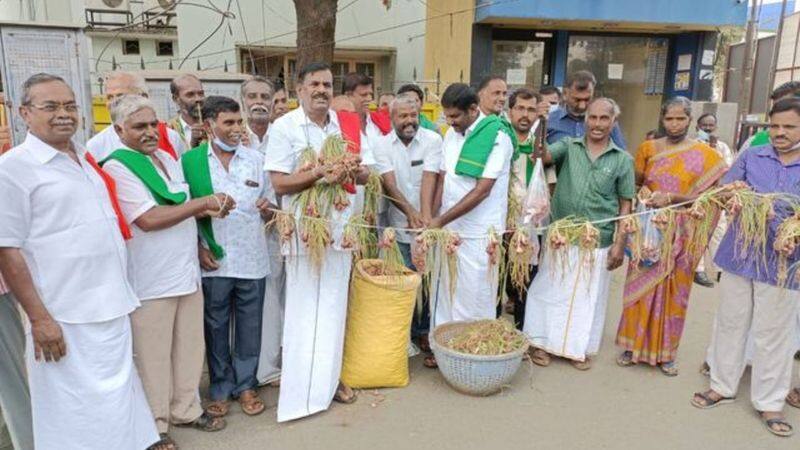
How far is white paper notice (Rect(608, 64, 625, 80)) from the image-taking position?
9.77 m

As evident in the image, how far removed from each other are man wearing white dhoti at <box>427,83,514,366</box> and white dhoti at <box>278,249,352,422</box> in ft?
2.54

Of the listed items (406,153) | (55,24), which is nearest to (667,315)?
(406,153)

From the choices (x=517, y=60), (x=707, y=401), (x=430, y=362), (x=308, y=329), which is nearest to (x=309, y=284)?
(x=308, y=329)

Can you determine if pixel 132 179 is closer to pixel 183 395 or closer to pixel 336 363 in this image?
pixel 183 395

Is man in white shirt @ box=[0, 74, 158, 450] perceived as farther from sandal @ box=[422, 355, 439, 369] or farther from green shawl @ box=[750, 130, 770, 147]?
green shawl @ box=[750, 130, 770, 147]

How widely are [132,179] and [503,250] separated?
2.20 meters

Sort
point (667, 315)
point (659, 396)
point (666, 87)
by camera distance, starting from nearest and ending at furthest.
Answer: point (659, 396) → point (667, 315) → point (666, 87)

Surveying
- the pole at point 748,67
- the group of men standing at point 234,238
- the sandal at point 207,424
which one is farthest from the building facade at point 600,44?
the sandal at point 207,424

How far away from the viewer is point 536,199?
3.76 metres

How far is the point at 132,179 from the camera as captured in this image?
A: 8.69ft

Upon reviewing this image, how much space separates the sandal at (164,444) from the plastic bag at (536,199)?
247 centimetres

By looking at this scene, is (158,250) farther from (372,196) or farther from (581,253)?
(581,253)

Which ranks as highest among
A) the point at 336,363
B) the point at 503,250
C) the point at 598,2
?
the point at 598,2

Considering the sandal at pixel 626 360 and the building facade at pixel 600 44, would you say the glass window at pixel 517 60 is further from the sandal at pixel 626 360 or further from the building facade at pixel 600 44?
the sandal at pixel 626 360
